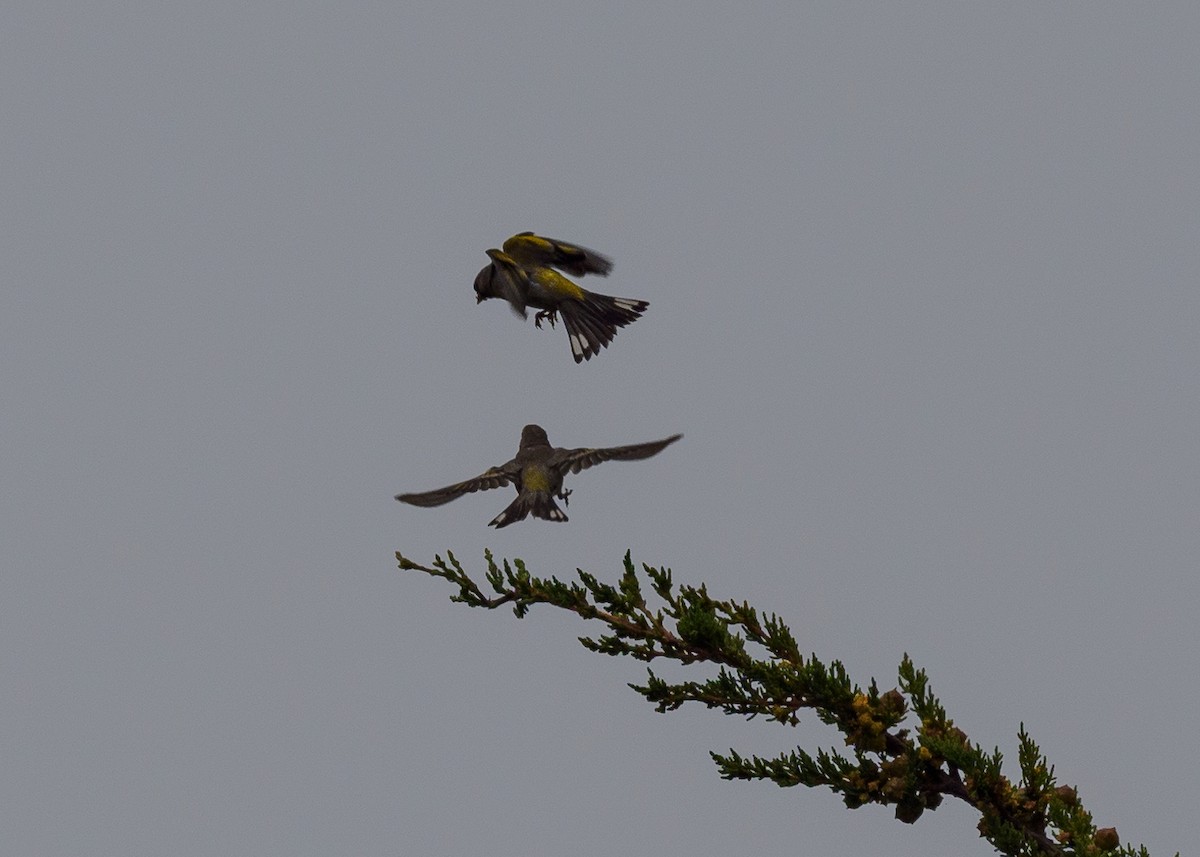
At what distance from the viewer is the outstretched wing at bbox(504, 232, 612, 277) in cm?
1080

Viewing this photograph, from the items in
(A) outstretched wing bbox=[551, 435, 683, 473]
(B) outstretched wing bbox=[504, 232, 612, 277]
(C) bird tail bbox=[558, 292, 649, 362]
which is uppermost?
(B) outstretched wing bbox=[504, 232, 612, 277]

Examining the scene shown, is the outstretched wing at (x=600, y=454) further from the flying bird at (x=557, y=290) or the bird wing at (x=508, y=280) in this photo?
the bird wing at (x=508, y=280)

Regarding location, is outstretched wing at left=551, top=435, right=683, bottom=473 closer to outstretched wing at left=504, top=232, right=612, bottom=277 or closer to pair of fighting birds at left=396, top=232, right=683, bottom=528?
pair of fighting birds at left=396, top=232, right=683, bottom=528

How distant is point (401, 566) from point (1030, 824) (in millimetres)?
3083

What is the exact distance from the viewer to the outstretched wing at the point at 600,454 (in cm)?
Answer: 838

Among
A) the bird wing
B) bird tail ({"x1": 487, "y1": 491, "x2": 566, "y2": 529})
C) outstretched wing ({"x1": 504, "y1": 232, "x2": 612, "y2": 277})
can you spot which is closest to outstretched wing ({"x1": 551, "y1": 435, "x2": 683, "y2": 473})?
bird tail ({"x1": 487, "y1": 491, "x2": 566, "y2": 529})

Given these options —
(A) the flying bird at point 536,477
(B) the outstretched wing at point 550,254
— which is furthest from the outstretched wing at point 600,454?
(B) the outstretched wing at point 550,254

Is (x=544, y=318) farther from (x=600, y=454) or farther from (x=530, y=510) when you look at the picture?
(x=530, y=510)

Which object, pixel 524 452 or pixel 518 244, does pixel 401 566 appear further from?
pixel 518 244

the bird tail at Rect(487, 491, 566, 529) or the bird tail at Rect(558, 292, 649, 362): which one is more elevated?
the bird tail at Rect(558, 292, 649, 362)

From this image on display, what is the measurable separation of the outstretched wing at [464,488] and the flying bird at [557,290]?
40.1 inches

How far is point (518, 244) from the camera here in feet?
35.5

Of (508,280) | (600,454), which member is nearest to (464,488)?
(600,454)


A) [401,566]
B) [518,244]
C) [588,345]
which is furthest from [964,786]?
[518,244]
